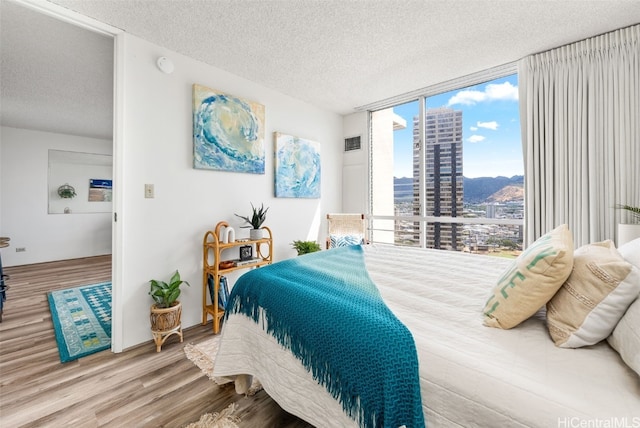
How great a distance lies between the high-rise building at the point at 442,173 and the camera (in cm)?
330

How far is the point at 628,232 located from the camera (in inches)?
73.7

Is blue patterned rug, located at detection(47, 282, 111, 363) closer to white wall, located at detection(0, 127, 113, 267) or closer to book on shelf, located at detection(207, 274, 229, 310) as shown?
book on shelf, located at detection(207, 274, 229, 310)

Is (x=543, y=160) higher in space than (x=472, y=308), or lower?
higher

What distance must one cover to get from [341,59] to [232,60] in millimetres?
1068

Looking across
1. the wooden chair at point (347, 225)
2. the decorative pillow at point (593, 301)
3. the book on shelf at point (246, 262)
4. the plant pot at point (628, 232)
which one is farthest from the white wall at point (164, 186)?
the plant pot at point (628, 232)

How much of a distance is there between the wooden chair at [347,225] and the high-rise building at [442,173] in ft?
2.51

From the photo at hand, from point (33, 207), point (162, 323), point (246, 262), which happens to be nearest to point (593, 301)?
point (246, 262)

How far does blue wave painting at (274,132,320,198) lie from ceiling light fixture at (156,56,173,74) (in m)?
1.23

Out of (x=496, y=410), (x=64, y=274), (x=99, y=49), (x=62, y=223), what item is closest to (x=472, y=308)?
(x=496, y=410)

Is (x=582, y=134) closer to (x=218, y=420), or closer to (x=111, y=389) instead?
(x=218, y=420)

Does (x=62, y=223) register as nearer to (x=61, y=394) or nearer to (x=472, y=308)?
(x=61, y=394)

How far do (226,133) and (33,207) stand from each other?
4937mm

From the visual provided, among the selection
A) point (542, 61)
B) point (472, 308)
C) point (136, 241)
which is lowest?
point (472, 308)

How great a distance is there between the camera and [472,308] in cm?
115
